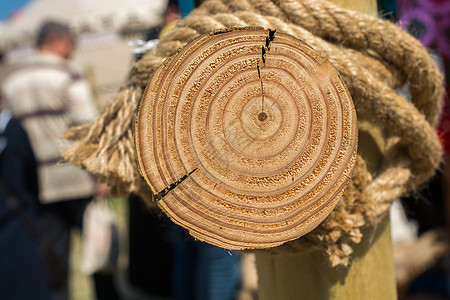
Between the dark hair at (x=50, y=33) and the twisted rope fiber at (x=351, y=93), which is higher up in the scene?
the twisted rope fiber at (x=351, y=93)

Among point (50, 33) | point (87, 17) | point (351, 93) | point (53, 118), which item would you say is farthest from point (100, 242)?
point (87, 17)

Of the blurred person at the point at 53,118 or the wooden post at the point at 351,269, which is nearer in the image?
the wooden post at the point at 351,269

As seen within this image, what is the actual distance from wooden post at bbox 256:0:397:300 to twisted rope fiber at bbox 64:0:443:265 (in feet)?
0.11

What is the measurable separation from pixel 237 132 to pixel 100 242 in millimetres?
1853

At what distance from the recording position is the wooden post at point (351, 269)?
648 mm

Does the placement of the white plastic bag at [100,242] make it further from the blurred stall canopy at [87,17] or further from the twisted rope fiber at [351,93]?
the blurred stall canopy at [87,17]

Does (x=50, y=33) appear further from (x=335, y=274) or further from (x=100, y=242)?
(x=335, y=274)

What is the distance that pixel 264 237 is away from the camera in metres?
0.49

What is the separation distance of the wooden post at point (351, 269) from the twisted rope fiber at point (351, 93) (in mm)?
34

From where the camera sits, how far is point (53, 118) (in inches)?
87.7

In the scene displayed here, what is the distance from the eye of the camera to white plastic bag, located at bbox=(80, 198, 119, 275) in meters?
2.19

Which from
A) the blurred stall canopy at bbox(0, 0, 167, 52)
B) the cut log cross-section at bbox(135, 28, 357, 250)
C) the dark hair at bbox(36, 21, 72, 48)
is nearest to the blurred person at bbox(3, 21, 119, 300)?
the dark hair at bbox(36, 21, 72, 48)

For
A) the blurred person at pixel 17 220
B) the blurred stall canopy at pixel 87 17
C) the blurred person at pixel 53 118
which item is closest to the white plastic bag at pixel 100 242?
the blurred person at pixel 53 118

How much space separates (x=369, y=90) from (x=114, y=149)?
352 mm
